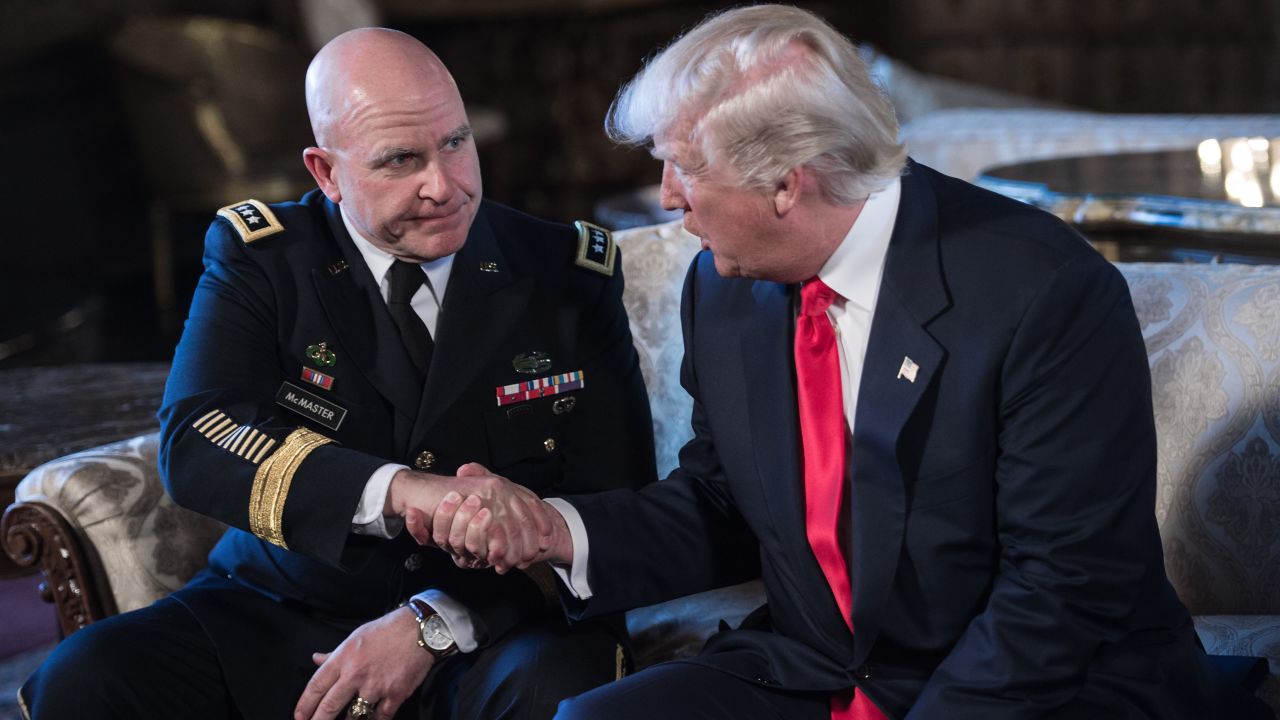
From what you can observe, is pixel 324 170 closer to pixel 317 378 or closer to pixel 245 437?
pixel 317 378

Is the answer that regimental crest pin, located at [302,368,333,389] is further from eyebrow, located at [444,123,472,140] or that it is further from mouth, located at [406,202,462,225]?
eyebrow, located at [444,123,472,140]

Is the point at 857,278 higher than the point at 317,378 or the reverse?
higher

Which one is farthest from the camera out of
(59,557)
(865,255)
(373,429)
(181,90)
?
(181,90)

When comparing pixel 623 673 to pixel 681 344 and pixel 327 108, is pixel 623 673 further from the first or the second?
pixel 327 108

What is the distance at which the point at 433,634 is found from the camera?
5.58 feet

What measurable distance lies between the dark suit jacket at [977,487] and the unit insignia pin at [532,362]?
14.6 inches

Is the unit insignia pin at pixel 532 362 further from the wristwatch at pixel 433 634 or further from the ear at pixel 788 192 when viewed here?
the ear at pixel 788 192

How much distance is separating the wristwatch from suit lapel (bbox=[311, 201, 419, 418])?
268 mm

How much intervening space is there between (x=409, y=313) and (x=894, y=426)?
2.40 ft

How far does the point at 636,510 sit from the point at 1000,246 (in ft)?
1.87

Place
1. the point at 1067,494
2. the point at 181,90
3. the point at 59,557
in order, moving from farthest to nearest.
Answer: the point at 181,90 < the point at 59,557 < the point at 1067,494

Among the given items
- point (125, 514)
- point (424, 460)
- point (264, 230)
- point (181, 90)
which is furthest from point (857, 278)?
point (181, 90)

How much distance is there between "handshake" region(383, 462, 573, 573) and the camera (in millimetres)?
1560

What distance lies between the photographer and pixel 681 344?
6.88ft
